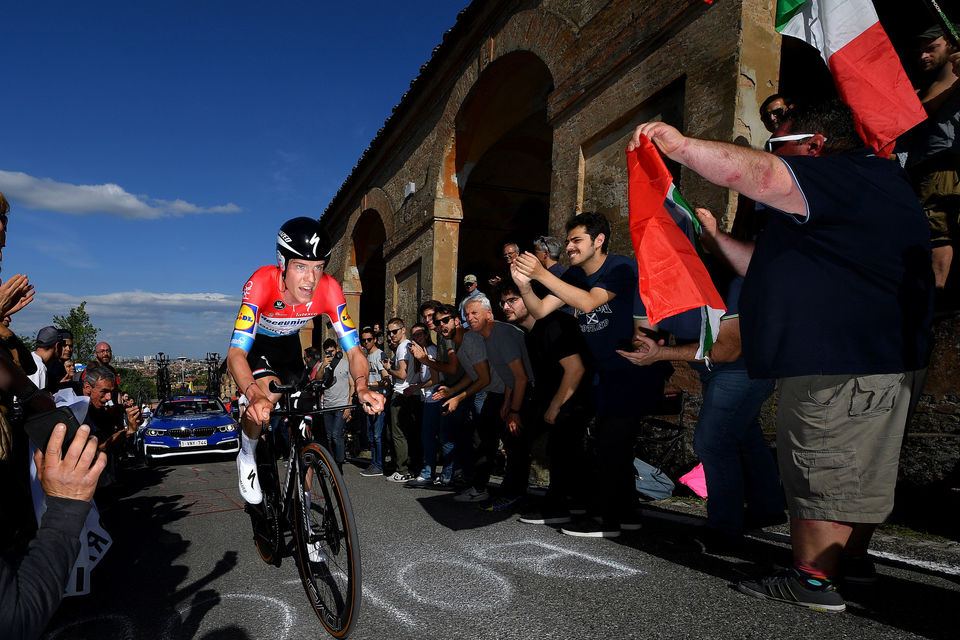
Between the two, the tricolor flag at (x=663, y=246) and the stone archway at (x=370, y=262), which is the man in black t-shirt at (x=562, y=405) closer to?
the tricolor flag at (x=663, y=246)

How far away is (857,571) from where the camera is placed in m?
2.65

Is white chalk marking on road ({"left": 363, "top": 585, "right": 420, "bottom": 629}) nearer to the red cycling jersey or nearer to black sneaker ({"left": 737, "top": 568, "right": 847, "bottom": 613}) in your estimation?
→ the red cycling jersey

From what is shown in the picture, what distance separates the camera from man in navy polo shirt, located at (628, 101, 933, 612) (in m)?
2.16

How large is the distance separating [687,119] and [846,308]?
162 inches

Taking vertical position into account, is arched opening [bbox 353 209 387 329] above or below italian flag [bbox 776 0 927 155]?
above

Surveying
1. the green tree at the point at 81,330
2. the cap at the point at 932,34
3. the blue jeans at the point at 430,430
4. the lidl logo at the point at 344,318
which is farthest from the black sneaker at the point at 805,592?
the green tree at the point at 81,330

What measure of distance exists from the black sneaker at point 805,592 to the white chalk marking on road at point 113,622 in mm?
2892

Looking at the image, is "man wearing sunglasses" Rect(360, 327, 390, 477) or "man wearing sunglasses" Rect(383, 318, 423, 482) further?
"man wearing sunglasses" Rect(360, 327, 390, 477)

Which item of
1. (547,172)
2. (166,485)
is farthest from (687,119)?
(547,172)

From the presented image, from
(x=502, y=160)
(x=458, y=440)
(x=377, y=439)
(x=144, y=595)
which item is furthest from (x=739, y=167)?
(x=502, y=160)

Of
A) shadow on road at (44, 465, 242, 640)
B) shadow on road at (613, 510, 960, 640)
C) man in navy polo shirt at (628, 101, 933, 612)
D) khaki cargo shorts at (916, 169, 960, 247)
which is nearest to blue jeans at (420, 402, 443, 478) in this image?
shadow on road at (44, 465, 242, 640)

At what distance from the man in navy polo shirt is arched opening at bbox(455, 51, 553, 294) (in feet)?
25.7

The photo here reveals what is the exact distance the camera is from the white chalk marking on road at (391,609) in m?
2.50

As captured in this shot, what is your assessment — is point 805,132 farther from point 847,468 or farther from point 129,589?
point 129,589
